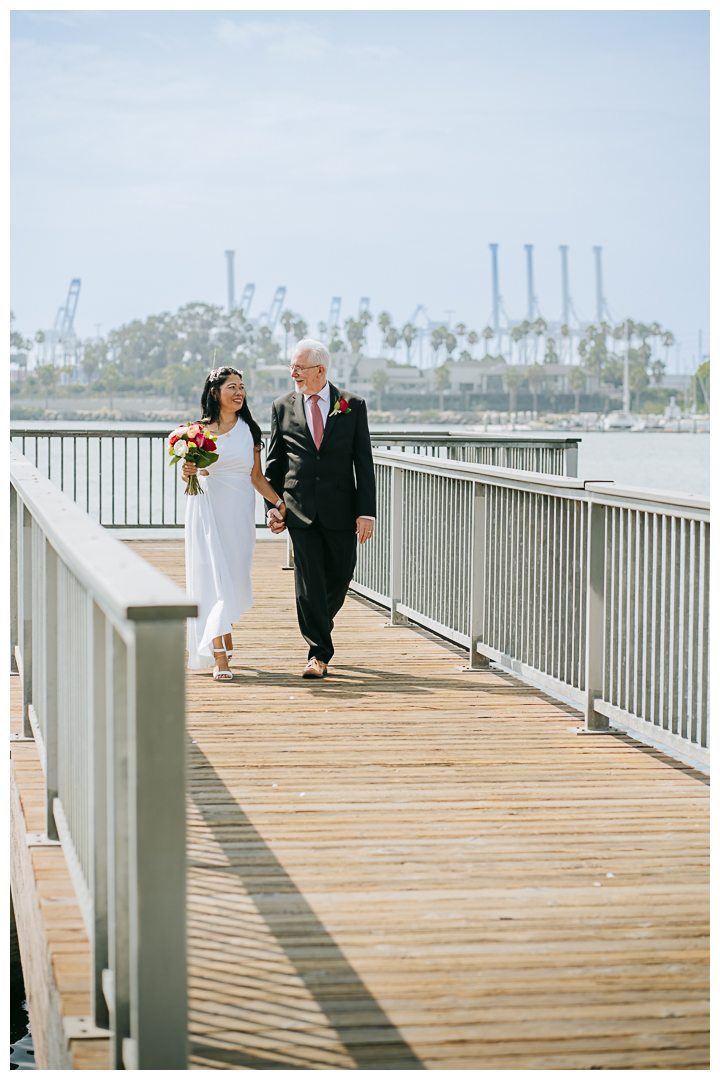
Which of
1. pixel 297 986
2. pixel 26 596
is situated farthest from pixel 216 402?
pixel 297 986

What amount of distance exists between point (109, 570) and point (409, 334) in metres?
175

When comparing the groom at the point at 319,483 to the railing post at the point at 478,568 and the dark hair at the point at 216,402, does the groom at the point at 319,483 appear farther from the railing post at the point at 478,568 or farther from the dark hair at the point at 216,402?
the railing post at the point at 478,568

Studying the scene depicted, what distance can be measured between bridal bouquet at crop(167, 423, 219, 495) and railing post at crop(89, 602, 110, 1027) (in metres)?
4.21

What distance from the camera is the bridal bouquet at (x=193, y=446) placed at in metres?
7.01

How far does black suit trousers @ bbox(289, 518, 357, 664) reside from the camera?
7227mm

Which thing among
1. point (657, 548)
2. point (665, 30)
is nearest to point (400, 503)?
point (657, 548)

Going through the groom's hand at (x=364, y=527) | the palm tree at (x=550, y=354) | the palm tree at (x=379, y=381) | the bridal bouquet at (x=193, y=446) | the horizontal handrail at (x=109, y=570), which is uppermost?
the palm tree at (x=550, y=354)

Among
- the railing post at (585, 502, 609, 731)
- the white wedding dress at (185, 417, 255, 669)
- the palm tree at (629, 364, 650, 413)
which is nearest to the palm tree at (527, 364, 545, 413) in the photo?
the palm tree at (629, 364, 650, 413)

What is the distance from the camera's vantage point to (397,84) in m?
189

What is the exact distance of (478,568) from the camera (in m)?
7.45

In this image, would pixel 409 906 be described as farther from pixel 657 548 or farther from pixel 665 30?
pixel 665 30

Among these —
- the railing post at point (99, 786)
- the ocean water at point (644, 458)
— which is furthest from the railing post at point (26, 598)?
the ocean water at point (644, 458)

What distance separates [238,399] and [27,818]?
10.8 ft

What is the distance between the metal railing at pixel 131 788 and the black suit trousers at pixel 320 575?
382 cm
